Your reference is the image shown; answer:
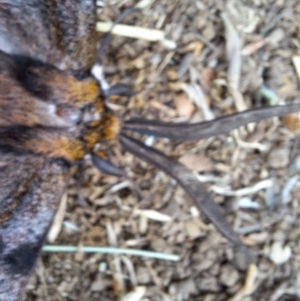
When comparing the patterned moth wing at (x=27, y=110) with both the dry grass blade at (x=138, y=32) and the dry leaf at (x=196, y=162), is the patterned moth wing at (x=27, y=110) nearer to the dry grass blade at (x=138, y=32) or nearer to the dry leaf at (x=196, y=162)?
the dry grass blade at (x=138, y=32)

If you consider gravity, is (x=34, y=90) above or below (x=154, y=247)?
above

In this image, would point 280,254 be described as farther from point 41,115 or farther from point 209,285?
point 41,115

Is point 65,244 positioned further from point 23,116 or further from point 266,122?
point 266,122

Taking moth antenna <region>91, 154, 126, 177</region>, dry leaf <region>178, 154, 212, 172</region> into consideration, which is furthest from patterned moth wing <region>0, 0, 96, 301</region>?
dry leaf <region>178, 154, 212, 172</region>

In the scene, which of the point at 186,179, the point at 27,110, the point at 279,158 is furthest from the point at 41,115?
the point at 279,158

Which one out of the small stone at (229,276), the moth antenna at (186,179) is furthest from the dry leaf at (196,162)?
the small stone at (229,276)

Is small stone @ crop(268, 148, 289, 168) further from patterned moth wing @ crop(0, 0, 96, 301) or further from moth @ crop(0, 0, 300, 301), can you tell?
patterned moth wing @ crop(0, 0, 96, 301)

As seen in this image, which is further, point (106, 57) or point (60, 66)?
point (106, 57)

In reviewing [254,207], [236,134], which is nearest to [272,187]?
[254,207]
